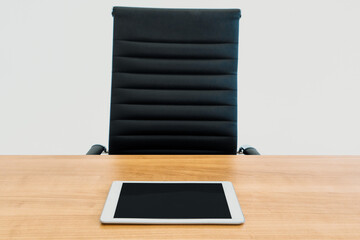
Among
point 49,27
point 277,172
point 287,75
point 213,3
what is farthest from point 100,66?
point 277,172

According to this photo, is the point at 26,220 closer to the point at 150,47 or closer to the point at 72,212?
the point at 72,212

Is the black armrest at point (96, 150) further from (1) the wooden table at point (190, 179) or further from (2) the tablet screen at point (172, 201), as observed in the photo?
(2) the tablet screen at point (172, 201)

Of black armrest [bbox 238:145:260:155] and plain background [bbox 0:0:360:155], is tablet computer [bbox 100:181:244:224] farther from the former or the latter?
plain background [bbox 0:0:360:155]

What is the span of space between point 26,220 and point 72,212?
0.09 metres

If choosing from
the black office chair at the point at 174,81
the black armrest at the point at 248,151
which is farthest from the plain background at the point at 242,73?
the black armrest at the point at 248,151

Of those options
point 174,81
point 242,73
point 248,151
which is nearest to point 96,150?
point 174,81

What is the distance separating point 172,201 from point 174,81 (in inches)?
27.7

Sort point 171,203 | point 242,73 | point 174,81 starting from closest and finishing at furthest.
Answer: point 171,203
point 174,81
point 242,73

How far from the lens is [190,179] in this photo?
0.87 m

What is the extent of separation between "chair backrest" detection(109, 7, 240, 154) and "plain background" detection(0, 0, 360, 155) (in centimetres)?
95

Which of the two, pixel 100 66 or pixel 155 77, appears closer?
pixel 155 77

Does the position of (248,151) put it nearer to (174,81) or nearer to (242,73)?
(174,81)

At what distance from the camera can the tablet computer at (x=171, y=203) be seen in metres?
0.65

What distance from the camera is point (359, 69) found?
7.47 feet
